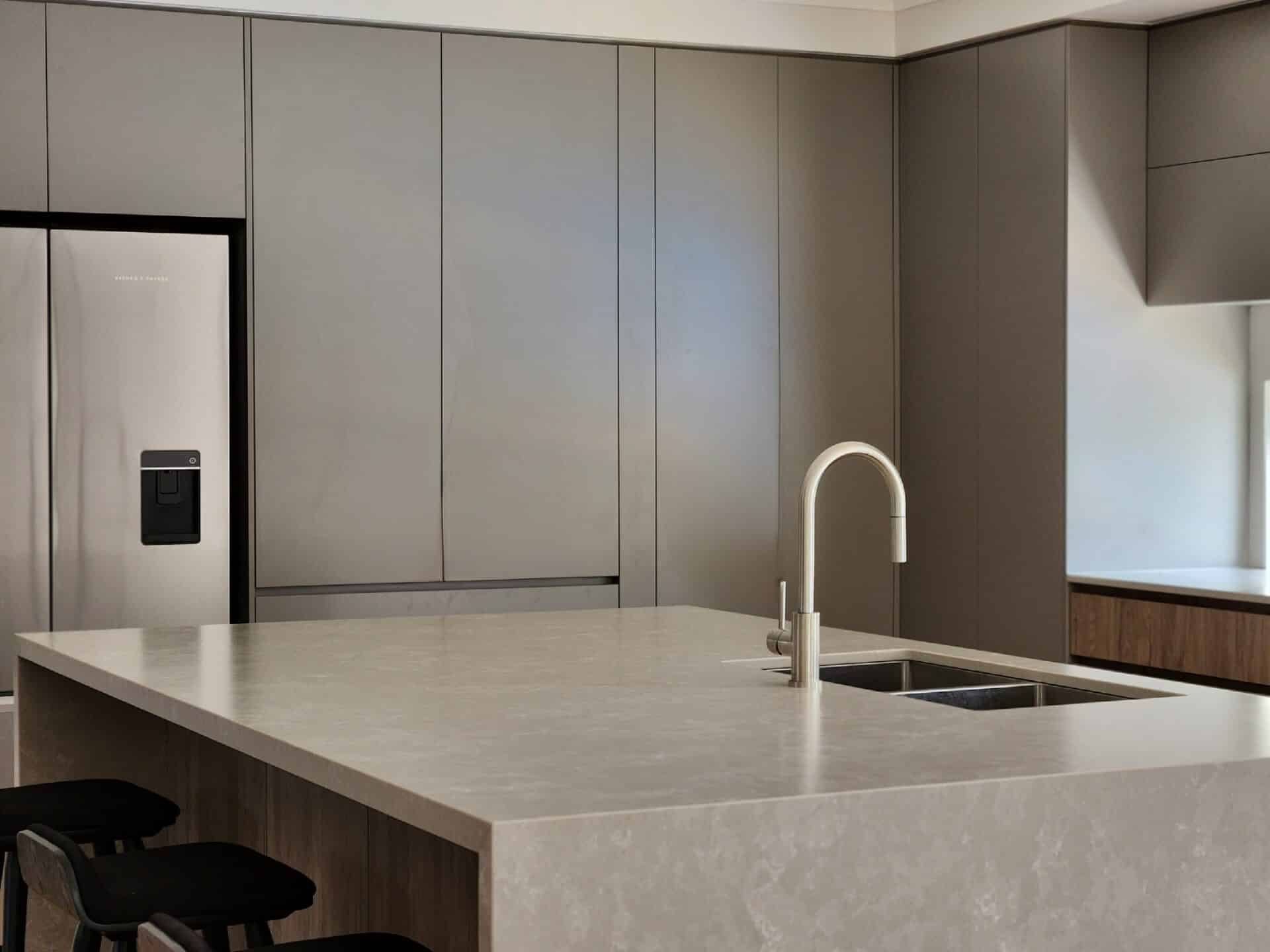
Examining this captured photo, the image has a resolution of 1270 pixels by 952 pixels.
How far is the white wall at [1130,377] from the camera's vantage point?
177 inches

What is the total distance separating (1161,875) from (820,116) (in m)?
3.59

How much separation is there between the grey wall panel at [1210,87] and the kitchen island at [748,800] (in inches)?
90.0

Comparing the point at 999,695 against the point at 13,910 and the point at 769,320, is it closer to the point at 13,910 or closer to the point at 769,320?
the point at 13,910

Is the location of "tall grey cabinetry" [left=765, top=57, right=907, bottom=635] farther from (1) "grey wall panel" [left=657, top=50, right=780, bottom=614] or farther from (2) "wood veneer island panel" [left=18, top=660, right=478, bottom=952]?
(2) "wood veneer island panel" [left=18, top=660, right=478, bottom=952]

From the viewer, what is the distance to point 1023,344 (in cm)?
462

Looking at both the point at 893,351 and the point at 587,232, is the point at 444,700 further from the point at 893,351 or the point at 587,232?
the point at 893,351

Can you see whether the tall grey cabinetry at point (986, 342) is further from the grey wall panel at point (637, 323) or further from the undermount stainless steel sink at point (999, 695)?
the undermount stainless steel sink at point (999, 695)

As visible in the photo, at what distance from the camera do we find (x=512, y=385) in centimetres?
464

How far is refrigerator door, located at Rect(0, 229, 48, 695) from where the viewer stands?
162 inches

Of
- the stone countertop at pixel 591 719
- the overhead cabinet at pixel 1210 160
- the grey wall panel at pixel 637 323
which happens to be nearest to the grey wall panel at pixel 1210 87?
the overhead cabinet at pixel 1210 160

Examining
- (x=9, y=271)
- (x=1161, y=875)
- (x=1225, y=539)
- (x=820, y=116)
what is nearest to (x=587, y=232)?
(x=820, y=116)

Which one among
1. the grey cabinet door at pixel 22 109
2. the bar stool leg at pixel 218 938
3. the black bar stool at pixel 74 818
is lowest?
the bar stool leg at pixel 218 938

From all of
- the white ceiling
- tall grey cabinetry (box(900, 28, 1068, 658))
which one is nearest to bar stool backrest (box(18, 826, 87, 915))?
the white ceiling

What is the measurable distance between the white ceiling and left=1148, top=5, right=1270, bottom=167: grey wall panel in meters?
0.08
